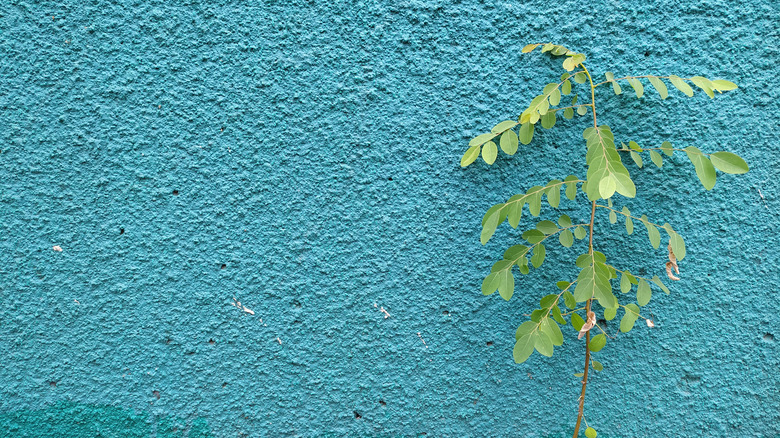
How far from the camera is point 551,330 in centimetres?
105

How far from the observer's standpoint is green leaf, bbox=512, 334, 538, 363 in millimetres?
1058

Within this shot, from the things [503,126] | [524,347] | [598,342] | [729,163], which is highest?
[503,126]

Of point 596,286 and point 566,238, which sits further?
point 566,238

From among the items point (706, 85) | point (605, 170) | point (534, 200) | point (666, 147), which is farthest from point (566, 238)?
point (706, 85)

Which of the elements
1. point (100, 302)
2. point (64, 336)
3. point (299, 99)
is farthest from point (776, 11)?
point (64, 336)

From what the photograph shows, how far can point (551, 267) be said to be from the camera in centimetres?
130

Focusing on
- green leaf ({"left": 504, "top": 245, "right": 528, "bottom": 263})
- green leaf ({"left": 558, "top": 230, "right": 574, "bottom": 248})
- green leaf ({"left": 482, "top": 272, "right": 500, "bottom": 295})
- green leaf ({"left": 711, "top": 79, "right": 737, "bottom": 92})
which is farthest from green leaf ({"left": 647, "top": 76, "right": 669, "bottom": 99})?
green leaf ({"left": 482, "top": 272, "right": 500, "bottom": 295})

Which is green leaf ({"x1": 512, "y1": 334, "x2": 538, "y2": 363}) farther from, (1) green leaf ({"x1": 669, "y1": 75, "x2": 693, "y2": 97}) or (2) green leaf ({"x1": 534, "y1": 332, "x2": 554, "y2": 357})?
(1) green leaf ({"x1": 669, "y1": 75, "x2": 693, "y2": 97})

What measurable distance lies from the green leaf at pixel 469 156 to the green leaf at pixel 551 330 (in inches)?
18.6

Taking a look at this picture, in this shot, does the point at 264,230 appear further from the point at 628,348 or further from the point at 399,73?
the point at 628,348

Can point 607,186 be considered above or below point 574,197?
above

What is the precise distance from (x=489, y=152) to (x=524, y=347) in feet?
1.75

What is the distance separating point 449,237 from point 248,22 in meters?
0.89

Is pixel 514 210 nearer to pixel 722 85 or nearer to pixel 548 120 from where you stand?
pixel 548 120
